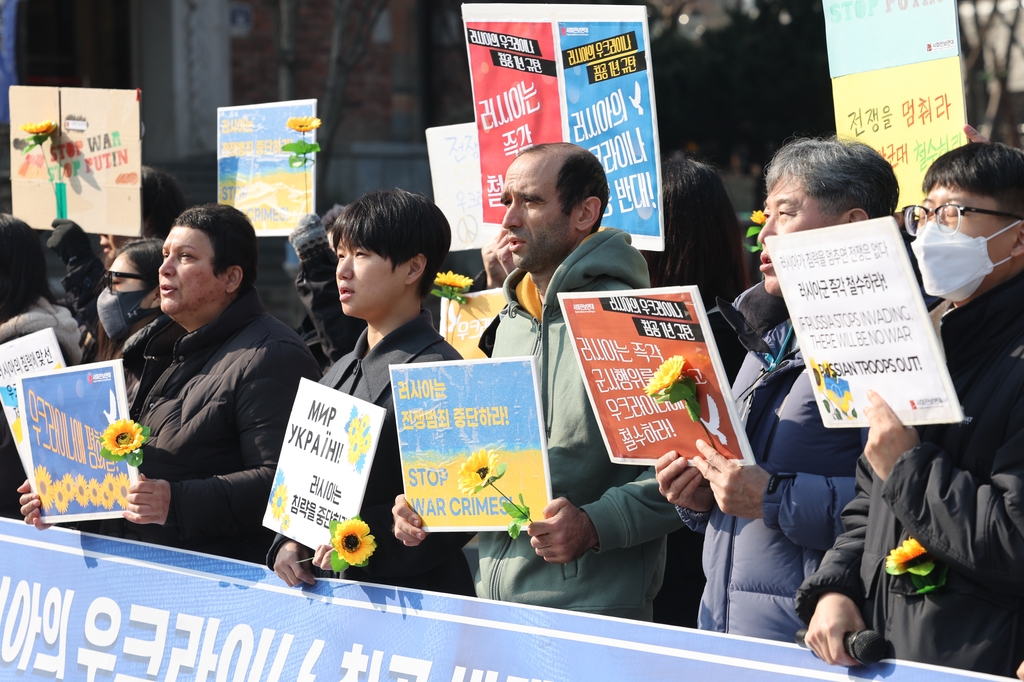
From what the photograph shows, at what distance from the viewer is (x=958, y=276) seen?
237 cm

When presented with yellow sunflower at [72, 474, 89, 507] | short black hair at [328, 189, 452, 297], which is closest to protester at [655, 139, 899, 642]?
short black hair at [328, 189, 452, 297]

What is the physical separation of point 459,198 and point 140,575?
6.95 ft

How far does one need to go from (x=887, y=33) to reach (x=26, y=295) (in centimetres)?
345

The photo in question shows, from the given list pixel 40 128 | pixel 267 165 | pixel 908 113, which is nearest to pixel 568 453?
pixel 908 113

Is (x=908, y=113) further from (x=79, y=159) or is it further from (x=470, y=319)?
(x=79, y=159)

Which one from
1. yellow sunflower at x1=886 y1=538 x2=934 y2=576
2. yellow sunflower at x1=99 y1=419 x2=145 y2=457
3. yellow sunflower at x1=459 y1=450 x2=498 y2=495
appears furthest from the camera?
yellow sunflower at x1=99 y1=419 x2=145 y2=457

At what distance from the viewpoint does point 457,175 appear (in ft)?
16.8

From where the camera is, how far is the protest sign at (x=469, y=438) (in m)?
2.90

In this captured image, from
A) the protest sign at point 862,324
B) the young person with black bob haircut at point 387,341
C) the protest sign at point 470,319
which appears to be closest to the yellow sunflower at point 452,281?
the protest sign at point 470,319

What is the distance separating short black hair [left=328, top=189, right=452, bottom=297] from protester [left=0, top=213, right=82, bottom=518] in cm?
177

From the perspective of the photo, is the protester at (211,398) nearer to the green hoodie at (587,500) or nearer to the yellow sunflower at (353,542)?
the yellow sunflower at (353,542)

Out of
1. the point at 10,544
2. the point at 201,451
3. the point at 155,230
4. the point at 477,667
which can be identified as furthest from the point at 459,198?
the point at 477,667

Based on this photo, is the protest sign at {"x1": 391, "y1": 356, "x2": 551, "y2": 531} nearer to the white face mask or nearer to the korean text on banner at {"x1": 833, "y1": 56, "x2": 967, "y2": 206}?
the white face mask

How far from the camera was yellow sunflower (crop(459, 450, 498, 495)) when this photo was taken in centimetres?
289
